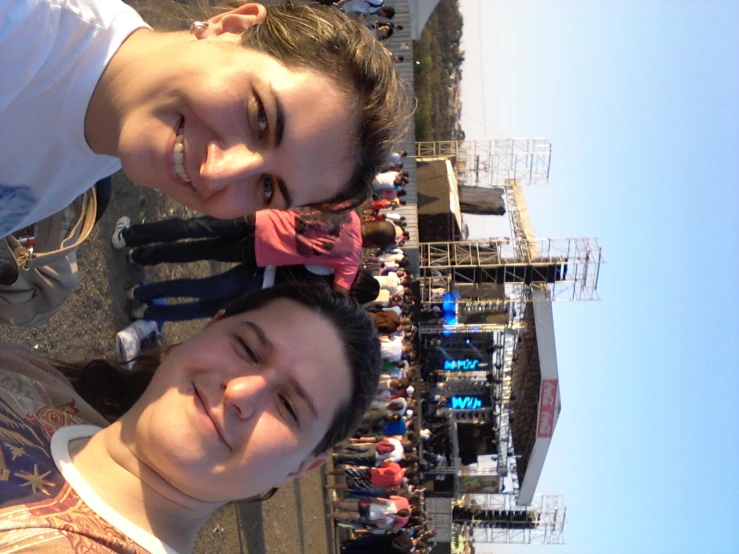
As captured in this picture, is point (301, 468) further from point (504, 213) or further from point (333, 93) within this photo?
point (504, 213)

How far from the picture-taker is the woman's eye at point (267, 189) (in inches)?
79.1

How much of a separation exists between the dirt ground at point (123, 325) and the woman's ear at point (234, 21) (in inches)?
97.8

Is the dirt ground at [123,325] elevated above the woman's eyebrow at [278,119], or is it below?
below

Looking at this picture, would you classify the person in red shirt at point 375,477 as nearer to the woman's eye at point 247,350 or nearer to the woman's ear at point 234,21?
the woman's eye at point 247,350

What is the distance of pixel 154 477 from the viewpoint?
1.94m

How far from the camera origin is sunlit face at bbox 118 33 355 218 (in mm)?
1771

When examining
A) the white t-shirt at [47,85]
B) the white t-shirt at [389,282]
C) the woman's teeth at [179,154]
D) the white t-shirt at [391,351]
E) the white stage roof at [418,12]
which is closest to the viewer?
the white t-shirt at [47,85]

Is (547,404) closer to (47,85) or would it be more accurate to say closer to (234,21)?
(234,21)

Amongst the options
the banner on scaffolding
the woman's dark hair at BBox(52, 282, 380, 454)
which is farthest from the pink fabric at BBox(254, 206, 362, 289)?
the banner on scaffolding

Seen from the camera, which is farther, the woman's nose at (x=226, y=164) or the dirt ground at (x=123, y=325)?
the dirt ground at (x=123, y=325)

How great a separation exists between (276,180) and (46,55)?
0.82 meters

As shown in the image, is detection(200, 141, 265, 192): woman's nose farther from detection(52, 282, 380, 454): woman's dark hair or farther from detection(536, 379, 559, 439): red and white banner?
detection(536, 379, 559, 439): red and white banner

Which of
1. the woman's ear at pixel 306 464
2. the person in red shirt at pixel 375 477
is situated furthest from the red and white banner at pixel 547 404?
the woman's ear at pixel 306 464

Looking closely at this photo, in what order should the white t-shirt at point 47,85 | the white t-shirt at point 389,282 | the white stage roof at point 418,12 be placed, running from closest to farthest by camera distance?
the white t-shirt at point 47,85 → the white t-shirt at point 389,282 → the white stage roof at point 418,12
